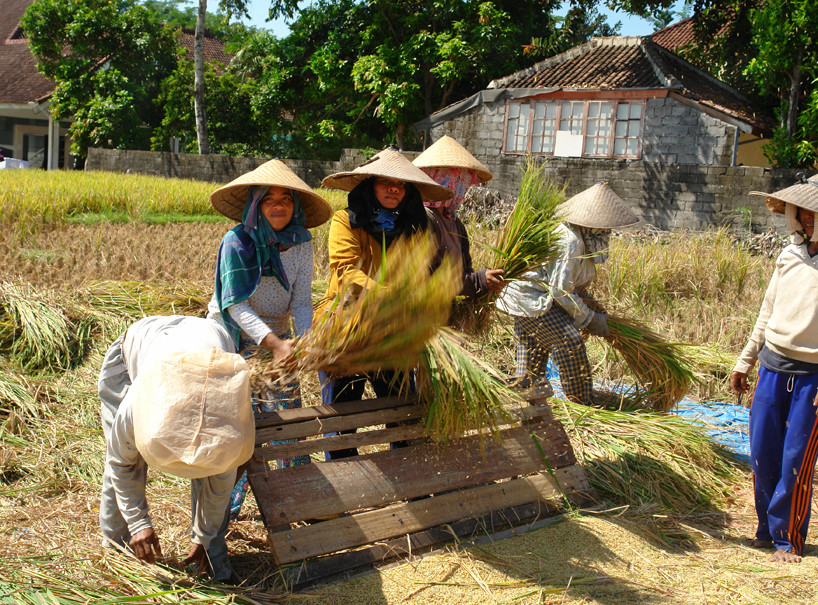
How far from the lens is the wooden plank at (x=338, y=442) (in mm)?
2545

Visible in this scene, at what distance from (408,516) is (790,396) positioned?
1.63 metres

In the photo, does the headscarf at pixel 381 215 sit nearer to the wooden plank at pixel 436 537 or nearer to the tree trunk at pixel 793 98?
the wooden plank at pixel 436 537

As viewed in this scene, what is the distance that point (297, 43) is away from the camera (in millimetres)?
18766

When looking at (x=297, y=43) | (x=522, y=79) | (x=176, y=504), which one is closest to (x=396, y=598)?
(x=176, y=504)

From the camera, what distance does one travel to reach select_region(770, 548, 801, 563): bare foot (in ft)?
9.71

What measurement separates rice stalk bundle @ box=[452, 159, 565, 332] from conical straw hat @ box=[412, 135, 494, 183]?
531 millimetres

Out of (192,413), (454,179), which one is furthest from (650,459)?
(192,413)

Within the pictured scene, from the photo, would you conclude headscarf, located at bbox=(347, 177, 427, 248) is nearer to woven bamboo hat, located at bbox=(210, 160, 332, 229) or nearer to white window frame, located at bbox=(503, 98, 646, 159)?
woven bamboo hat, located at bbox=(210, 160, 332, 229)

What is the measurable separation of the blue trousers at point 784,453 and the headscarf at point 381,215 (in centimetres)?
158

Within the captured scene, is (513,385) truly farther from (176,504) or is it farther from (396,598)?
(176,504)

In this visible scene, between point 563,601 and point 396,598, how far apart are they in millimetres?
Result: 552

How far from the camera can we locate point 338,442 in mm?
2738

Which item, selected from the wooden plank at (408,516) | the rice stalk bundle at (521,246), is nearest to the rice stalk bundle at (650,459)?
the wooden plank at (408,516)

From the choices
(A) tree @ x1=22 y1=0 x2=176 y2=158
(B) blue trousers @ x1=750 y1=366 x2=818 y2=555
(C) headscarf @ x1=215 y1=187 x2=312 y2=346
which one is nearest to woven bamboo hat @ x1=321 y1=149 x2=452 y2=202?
(C) headscarf @ x1=215 y1=187 x2=312 y2=346
